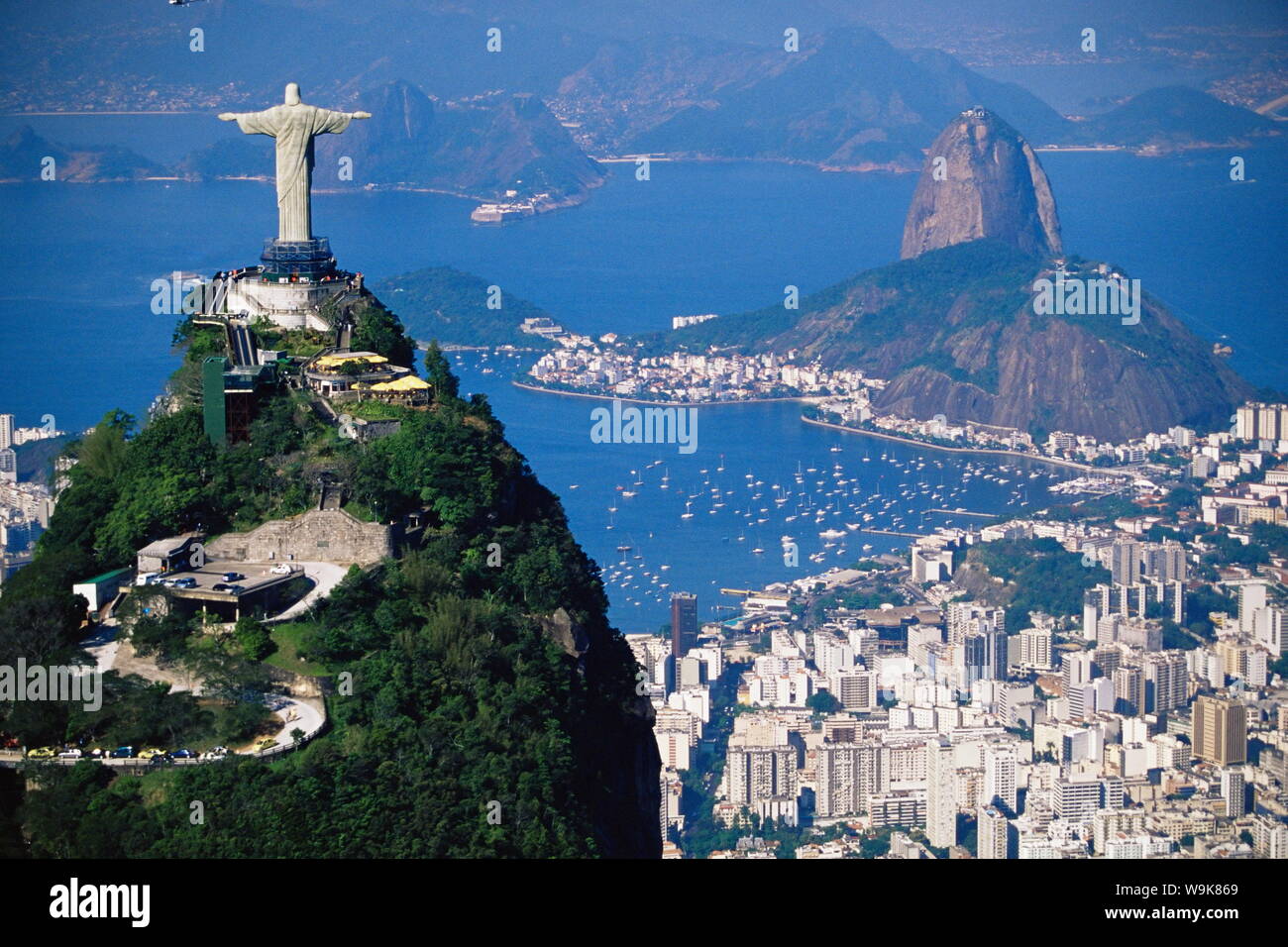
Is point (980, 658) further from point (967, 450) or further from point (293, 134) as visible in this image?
point (967, 450)

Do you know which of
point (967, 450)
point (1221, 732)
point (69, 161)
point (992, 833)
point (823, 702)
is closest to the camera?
point (992, 833)

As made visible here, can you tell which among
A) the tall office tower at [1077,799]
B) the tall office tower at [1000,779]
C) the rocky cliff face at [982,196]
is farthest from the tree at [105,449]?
the rocky cliff face at [982,196]

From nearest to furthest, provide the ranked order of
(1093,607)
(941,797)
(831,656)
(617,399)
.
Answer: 1. (941,797)
2. (831,656)
3. (1093,607)
4. (617,399)

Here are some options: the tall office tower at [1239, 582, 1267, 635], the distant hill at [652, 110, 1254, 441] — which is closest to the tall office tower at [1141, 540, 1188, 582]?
the tall office tower at [1239, 582, 1267, 635]

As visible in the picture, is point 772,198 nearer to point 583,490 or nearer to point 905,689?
point 583,490

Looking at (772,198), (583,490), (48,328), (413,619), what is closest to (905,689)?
(583,490)

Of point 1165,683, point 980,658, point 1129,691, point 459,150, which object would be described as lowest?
point 1129,691

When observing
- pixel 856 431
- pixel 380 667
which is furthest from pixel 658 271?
pixel 380 667
